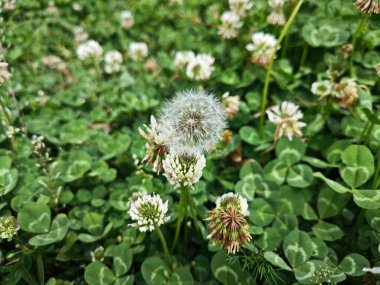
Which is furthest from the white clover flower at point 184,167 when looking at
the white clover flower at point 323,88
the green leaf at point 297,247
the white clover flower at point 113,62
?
the white clover flower at point 113,62

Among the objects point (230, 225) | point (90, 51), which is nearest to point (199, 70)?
point (90, 51)

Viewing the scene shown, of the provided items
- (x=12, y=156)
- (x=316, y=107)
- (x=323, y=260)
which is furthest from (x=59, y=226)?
(x=316, y=107)

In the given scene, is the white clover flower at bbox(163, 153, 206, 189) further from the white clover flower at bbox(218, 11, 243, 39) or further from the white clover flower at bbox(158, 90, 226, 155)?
the white clover flower at bbox(218, 11, 243, 39)

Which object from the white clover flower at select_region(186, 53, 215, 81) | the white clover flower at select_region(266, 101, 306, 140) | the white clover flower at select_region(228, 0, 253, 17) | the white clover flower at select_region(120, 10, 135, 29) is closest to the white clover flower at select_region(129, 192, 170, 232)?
the white clover flower at select_region(266, 101, 306, 140)

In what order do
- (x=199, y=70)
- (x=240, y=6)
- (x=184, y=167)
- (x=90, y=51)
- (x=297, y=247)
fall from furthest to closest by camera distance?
1. (x=90, y=51)
2. (x=240, y=6)
3. (x=199, y=70)
4. (x=297, y=247)
5. (x=184, y=167)

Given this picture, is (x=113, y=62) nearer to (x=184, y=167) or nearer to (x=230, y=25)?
(x=230, y=25)

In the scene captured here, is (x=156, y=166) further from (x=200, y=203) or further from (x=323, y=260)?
(x=323, y=260)
